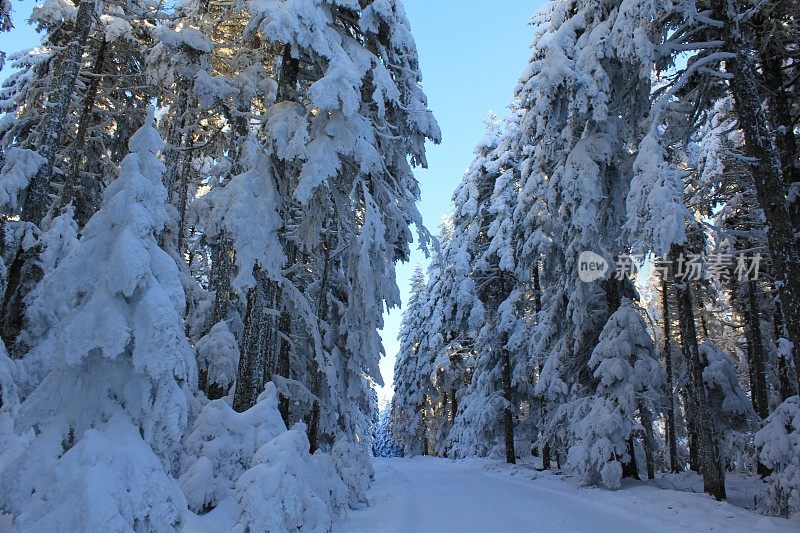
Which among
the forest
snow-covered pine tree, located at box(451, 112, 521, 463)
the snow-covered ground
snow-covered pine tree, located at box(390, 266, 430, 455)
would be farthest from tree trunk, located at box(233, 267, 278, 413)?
snow-covered pine tree, located at box(390, 266, 430, 455)

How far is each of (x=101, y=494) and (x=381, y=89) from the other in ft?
25.4

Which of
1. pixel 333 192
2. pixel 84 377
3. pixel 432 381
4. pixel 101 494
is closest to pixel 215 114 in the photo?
pixel 333 192

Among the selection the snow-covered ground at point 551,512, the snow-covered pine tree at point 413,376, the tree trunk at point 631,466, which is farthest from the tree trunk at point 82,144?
the snow-covered pine tree at point 413,376

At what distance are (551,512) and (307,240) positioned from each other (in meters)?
7.56

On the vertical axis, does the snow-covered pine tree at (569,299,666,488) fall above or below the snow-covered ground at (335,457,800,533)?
above

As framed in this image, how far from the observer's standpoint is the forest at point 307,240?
4840 mm

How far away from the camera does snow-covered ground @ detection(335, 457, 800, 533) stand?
879 cm

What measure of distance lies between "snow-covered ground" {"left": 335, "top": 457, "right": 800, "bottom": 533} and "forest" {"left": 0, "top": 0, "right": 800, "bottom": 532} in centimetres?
46

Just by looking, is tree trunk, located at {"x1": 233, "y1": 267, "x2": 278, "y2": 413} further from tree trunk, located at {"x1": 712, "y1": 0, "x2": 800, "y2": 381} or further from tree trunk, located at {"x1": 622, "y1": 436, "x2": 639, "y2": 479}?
tree trunk, located at {"x1": 622, "y1": 436, "x2": 639, "y2": 479}

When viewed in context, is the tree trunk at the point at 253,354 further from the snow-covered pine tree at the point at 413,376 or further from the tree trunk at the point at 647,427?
the snow-covered pine tree at the point at 413,376

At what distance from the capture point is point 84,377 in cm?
483

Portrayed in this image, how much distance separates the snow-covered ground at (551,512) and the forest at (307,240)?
457 mm

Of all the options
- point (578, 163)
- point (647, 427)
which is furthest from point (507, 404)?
point (578, 163)

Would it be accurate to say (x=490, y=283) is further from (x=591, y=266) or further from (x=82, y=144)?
(x=82, y=144)
